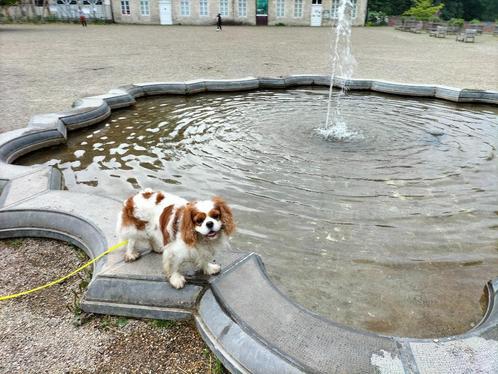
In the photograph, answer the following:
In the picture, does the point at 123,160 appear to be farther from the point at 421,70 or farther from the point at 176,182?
the point at 421,70

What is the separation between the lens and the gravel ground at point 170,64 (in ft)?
39.1

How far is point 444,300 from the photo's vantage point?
3.97 metres

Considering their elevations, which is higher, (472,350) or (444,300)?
(472,350)

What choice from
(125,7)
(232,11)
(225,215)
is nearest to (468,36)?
(232,11)

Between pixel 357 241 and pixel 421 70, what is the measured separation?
46.3ft

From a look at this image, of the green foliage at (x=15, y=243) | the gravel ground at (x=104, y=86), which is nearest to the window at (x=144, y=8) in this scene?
the gravel ground at (x=104, y=86)

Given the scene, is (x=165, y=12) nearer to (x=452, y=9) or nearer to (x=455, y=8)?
(x=452, y=9)

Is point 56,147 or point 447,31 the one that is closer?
point 56,147

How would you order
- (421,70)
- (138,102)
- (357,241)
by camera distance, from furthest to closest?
(421,70) → (138,102) → (357,241)

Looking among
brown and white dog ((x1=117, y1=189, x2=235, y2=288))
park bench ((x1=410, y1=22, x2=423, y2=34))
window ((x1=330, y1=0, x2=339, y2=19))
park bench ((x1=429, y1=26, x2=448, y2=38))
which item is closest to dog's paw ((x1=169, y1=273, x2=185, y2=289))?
brown and white dog ((x1=117, y1=189, x2=235, y2=288))

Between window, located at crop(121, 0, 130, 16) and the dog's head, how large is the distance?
4471 cm

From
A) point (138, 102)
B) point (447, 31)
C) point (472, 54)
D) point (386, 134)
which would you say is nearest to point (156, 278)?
point (386, 134)

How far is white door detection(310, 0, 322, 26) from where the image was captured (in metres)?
42.3

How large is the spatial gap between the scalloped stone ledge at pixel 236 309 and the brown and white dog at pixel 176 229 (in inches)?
6.1
